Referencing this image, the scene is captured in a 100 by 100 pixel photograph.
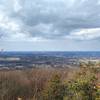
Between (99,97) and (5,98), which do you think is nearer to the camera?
(99,97)

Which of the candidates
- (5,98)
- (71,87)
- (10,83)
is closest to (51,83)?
(71,87)

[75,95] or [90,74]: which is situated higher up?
[90,74]

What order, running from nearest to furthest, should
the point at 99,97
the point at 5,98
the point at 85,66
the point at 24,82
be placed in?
the point at 99,97
the point at 85,66
the point at 5,98
the point at 24,82

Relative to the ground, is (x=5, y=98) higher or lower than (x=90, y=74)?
lower

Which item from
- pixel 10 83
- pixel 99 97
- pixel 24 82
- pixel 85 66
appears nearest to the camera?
pixel 99 97

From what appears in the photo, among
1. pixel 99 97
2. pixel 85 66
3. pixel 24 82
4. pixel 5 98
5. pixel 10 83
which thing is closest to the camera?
pixel 99 97

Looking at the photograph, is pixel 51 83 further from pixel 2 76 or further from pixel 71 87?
pixel 2 76

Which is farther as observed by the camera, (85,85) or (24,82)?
(24,82)

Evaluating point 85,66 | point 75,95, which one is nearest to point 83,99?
point 75,95

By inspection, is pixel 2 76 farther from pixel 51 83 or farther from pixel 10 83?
pixel 51 83
